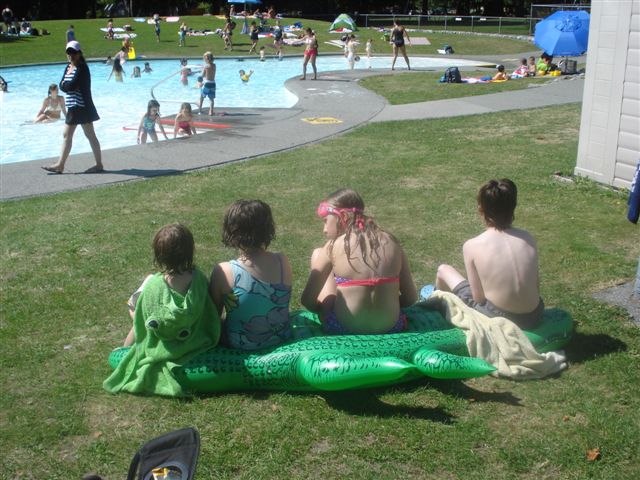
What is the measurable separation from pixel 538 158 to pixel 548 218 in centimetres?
290

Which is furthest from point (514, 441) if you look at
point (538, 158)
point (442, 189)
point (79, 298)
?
point (538, 158)

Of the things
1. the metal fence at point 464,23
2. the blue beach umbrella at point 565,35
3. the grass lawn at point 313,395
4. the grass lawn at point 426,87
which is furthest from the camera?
the metal fence at point 464,23

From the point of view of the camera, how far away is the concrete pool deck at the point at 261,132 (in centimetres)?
1013

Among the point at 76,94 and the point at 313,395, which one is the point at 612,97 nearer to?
the point at 313,395

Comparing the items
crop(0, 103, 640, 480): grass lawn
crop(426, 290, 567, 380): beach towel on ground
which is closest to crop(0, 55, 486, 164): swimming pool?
crop(0, 103, 640, 480): grass lawn

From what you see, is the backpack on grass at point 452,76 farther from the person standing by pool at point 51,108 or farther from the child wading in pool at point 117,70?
the child wading in pool at point 117,70

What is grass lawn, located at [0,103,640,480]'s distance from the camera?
147 inches

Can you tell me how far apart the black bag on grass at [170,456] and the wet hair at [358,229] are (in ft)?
6.41

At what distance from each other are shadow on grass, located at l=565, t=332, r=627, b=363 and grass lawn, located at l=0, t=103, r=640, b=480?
0.04 feet

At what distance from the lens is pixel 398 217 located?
7.91 meters

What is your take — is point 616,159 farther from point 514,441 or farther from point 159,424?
point 159,424

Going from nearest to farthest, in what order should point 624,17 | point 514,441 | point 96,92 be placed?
point 514,441
point 624,17
point 96,92

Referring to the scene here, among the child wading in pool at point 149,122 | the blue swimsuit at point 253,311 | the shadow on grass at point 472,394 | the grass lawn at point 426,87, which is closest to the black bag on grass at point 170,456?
the blue swimsuit at point 253,311

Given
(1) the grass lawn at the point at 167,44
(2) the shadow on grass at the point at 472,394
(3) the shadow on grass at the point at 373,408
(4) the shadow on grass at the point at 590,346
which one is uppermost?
(1) the grass lawn at the point at 167,44
